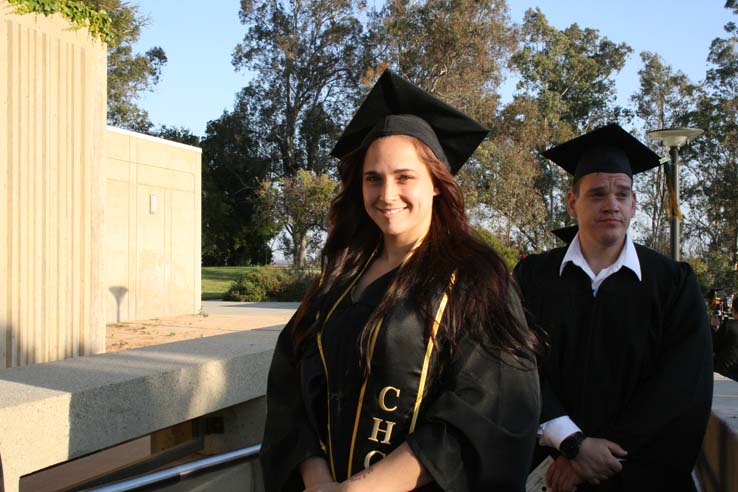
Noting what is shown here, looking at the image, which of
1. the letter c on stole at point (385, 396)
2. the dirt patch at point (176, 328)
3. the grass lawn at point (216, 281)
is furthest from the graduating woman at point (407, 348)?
the grass lawn at point (216, 281)

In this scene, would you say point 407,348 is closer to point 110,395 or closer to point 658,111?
point 110,395

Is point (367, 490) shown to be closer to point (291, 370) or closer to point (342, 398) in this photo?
point (342, 398)

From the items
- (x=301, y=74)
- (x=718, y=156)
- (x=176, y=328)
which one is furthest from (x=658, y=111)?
(x=176, y=328)

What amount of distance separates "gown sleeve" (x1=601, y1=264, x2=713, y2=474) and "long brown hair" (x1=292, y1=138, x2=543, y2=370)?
0.78 metres

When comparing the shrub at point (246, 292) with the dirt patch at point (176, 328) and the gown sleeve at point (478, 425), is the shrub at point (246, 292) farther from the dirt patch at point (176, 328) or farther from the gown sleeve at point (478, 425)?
the gown sleeve at point (478, 425)

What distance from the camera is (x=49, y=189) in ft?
26.7

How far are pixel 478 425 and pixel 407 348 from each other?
0.25m

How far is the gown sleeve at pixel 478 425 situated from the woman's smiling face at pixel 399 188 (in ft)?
1.37

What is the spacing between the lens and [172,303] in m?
17.4

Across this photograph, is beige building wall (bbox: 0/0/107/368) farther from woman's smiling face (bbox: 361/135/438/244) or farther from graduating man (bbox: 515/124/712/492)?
woman's smiling face (bbox: 361/135/438/244)

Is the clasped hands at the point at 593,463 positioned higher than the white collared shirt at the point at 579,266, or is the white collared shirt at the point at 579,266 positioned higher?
the white collared shirt at the point at 579,266

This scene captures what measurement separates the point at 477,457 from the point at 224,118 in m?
43.2

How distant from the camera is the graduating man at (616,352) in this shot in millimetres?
2486

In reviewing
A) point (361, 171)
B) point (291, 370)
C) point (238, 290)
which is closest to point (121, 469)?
point (291, 370)
